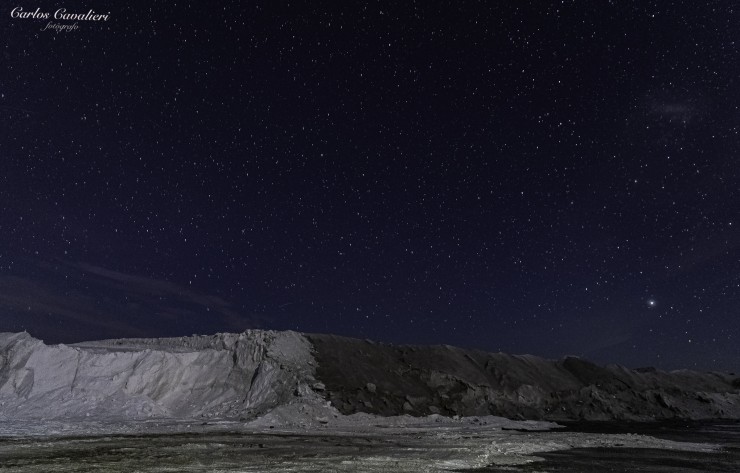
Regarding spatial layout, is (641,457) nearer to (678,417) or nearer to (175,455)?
(175,455)

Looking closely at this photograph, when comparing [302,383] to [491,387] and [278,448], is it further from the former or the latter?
[491,387]

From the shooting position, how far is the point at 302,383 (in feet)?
95.0

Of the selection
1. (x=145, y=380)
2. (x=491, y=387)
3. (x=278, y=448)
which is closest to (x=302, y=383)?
(x=145, y=380)

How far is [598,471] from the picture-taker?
1237 cm

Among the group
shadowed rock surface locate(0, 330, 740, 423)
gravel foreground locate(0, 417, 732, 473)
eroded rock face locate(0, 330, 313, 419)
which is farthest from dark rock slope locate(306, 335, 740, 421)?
gravel foreground locate(0, 417, 732, 473)

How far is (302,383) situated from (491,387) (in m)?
13.6

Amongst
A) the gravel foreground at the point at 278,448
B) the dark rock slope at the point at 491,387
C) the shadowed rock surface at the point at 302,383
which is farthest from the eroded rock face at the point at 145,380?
the gravel foreground at the point at 278,448

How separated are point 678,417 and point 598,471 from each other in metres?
30.5

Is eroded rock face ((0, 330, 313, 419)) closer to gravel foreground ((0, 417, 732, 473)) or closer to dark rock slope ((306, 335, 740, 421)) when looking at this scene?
dark rock slope ((306, 335, 740, 421))

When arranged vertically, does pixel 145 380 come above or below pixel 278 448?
above

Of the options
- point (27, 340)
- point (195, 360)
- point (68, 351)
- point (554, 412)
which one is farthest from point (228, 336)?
point (554, 412)

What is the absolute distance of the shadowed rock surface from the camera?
2711 cm

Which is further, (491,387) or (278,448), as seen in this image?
(491,387)

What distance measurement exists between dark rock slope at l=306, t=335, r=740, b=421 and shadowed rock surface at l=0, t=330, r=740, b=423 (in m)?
0.09
